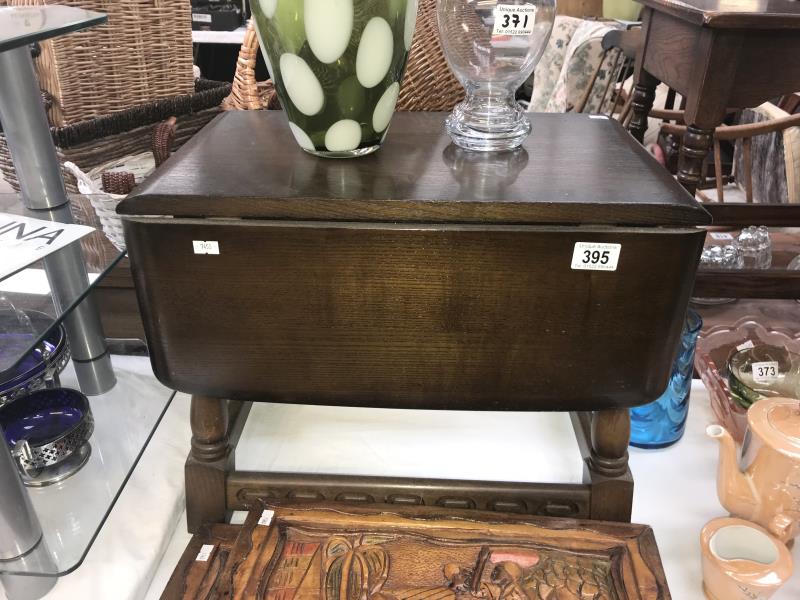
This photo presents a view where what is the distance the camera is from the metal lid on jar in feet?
2.66

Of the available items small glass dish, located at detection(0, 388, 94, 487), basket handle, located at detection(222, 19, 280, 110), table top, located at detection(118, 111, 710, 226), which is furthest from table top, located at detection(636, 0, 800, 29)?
small glass dish, located at detection(0, 388, 94, 487)

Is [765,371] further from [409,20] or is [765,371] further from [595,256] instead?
[409,20]

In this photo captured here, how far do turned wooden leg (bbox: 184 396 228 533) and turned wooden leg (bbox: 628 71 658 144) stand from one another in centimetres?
122

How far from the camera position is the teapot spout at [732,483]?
839 mm

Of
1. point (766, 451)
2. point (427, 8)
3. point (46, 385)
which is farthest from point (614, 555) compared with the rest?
point (427, 8)

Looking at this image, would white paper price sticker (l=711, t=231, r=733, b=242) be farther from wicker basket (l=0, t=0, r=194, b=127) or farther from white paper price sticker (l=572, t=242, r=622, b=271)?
wicker basket (l=0, t=0, r=194, b=127)

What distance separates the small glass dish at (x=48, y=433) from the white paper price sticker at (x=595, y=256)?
0.72 metres

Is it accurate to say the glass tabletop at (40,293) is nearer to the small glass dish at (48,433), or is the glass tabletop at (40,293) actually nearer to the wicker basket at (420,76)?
the small glass dish at (48,433)

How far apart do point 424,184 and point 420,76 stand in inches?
26.6

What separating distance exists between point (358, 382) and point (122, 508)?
1.52 feet

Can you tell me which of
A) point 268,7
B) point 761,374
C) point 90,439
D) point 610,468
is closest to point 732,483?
point 610,468

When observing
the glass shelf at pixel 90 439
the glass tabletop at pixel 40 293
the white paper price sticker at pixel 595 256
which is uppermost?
the white paper price sticker at pixel 595 256

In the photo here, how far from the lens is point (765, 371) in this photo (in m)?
1.08

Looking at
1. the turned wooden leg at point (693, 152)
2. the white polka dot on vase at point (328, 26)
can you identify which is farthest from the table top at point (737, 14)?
the white polka dot on vase at point (328, 26)
